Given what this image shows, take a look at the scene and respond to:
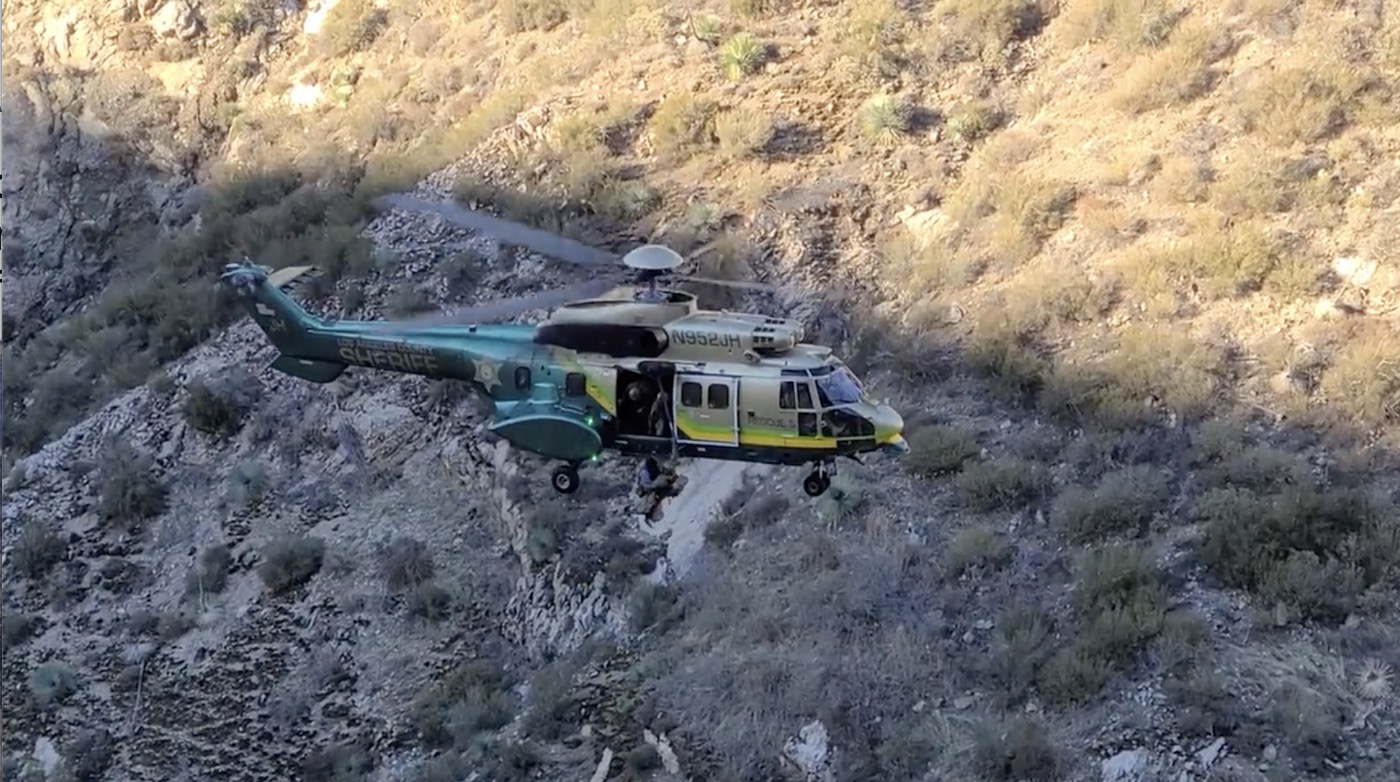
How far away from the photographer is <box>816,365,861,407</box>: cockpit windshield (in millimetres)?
12734

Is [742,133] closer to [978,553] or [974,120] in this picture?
[974,120]

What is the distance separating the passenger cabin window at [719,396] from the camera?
12898mm

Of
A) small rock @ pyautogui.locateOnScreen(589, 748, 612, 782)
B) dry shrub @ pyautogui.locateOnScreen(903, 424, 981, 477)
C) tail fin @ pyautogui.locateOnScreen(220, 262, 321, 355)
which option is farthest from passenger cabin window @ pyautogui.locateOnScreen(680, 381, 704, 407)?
dry shrub @ pyautogui.locateOnScreen(903, 424, 981, 477)

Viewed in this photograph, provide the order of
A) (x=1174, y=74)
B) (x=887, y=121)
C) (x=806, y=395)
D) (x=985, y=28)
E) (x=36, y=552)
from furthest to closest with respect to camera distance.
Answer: (x=985, y=28) < (x=887, y=121) < (x=36, y=552) < (x=1174, y=74) < (x=806, y=395)

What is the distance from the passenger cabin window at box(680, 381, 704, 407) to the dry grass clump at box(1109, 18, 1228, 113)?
37.9ft

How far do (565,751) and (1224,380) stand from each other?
9.50 m

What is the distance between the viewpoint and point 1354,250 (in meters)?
17.9

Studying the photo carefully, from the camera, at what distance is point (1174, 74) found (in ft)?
69.2

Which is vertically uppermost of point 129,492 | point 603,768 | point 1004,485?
point 1004,485

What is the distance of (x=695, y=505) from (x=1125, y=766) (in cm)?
708

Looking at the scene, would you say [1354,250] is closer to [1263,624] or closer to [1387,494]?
[1387,494]

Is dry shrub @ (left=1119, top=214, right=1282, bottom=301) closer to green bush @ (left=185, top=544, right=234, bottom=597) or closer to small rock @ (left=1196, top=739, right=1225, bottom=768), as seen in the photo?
small rock @ (left=1196, top=739, right=1225, bottom=768)

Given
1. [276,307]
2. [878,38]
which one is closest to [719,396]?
[276,307]

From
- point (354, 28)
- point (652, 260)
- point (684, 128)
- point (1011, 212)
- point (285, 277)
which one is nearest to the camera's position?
point (652, 260)
